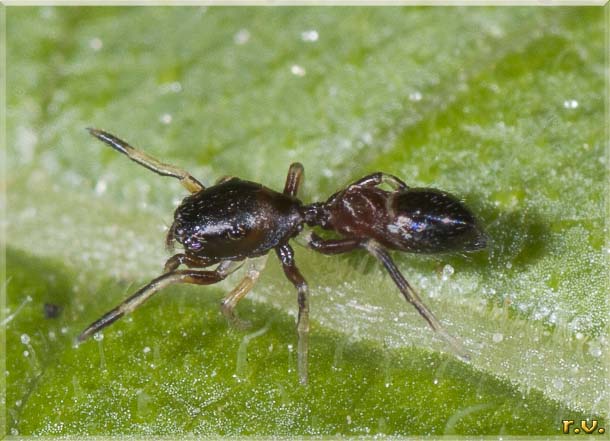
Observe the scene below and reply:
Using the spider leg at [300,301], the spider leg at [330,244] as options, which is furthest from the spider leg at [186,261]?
the spider leg at [330,244]

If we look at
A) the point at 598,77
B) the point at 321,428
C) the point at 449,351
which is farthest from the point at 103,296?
the point at 598,77

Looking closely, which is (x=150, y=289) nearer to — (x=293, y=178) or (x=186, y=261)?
(x=186, y=261)

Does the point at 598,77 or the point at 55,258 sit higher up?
the point at 598,77

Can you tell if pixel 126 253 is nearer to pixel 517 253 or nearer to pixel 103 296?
pixel 103 296

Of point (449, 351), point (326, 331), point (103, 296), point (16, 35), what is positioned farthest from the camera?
point (16, 35)

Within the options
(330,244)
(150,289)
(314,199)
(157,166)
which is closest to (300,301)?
(330,244)

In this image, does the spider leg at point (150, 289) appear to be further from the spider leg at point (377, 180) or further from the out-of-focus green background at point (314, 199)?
the spider leg at point (377, 180)
